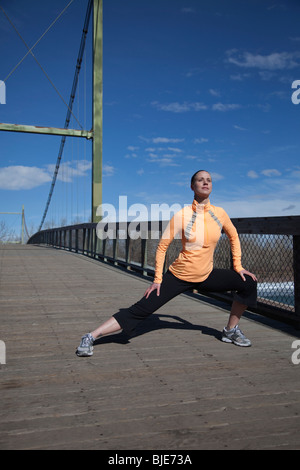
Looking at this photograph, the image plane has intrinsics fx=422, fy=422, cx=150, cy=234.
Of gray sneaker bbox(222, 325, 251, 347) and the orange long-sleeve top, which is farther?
gray sneaker bbox(222, 325, 251, 347)

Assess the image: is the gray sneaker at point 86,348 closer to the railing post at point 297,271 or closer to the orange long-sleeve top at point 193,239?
the orange long-sleeve top at point 193,239

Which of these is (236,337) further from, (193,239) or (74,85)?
(74,85)

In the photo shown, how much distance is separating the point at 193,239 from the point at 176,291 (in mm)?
401

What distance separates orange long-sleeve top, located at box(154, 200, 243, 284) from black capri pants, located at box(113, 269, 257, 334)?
65 mm

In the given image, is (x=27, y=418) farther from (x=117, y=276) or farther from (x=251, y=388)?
(x=117, y=276)

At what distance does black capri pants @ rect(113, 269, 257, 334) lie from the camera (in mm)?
3023

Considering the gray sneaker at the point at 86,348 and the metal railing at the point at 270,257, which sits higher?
the metal railing at the point at 270,257

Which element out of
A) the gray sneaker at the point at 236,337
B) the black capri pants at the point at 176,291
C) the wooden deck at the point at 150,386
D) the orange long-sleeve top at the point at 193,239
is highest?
the orange long-sleeve top at the point at 193,239

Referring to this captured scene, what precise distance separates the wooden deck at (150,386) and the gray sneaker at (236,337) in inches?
2.6

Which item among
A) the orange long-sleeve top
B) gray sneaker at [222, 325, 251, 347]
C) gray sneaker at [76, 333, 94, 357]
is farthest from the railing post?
gray sneaker at [76, 333, 94, 357]

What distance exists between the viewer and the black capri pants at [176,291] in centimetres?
302

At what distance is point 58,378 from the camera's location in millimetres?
2596

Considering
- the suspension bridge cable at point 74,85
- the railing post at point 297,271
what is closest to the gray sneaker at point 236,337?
the railing post at point 297,271

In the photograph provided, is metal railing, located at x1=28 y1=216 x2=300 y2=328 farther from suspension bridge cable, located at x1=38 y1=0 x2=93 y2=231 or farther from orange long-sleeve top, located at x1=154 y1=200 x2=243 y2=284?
suspension bridge cable, located at x1=38 y1=0 x2=93 y2=231
